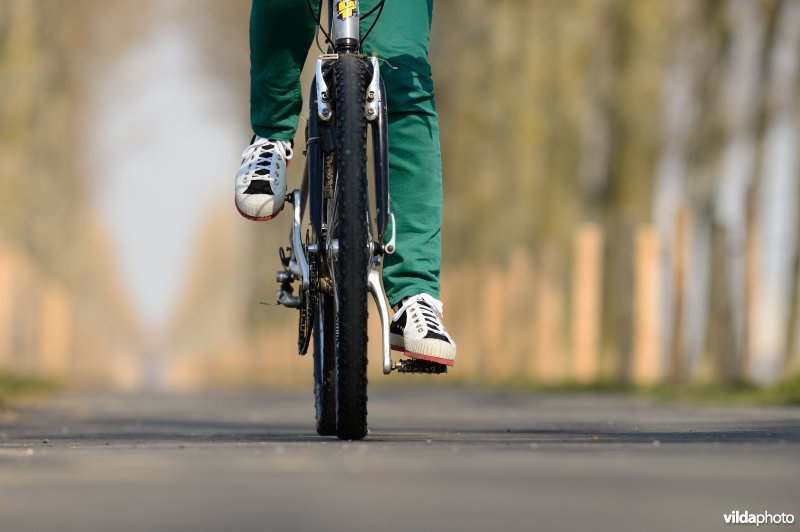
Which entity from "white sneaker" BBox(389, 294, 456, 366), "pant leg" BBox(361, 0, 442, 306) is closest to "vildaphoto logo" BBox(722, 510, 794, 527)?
"white sneaker" BBox(389, 294, 456, 366)

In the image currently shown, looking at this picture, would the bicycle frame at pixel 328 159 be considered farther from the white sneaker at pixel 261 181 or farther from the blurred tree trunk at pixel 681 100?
the blurred tree trunk at pixel 681 100

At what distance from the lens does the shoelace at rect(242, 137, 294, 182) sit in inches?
223

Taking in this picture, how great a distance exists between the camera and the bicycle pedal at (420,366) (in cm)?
512

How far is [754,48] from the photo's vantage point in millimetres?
18234

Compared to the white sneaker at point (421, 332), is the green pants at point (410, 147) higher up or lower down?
higher up

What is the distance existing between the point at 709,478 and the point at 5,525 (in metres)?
1.24

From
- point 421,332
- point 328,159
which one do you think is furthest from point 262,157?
point 421,332

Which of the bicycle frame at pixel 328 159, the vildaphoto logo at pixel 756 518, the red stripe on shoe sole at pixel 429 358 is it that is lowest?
the vildaphoto logo at pixel 756 518

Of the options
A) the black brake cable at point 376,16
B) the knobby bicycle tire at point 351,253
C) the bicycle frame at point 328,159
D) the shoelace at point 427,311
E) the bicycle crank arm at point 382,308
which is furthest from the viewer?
the black brake cable at point 376,16

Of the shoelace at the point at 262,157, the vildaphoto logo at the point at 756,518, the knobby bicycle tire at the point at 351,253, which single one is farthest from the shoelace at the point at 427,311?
the vildaphoto logo at the point at 756,518

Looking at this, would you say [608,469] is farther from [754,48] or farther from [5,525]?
[754,48]

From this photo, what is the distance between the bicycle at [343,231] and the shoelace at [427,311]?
0.12m

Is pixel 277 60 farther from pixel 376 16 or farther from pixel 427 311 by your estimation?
pixel 427 311

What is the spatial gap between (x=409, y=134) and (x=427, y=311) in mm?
583
